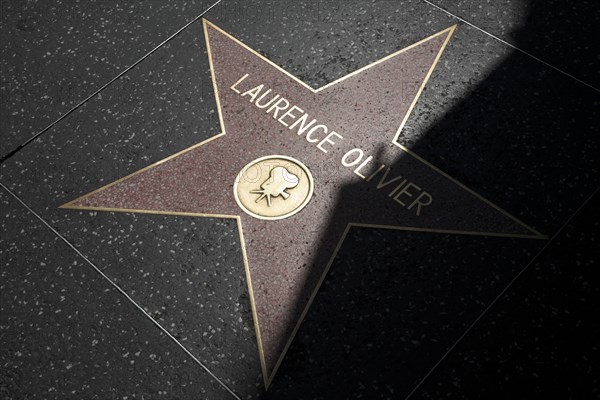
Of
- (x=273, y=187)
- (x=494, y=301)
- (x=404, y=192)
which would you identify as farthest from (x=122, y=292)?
(x=494, y=301)

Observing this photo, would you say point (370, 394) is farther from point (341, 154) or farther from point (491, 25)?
point (491, 25)

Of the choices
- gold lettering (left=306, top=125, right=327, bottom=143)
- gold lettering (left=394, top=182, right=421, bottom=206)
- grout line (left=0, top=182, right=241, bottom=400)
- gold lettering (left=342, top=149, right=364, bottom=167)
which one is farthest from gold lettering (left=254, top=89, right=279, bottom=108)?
grout line (left=0, top=182, right=241, bottom=400)

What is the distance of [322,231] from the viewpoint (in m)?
2.75

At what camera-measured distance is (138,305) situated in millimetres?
2682

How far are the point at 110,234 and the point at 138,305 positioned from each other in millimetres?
Result: 371

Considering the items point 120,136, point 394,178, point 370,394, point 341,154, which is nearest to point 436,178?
point 394,178

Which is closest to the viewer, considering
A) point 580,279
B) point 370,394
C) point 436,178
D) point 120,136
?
point 370,394

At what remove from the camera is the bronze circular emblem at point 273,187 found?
9.25ft

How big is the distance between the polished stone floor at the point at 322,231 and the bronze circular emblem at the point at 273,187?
102 millimetres

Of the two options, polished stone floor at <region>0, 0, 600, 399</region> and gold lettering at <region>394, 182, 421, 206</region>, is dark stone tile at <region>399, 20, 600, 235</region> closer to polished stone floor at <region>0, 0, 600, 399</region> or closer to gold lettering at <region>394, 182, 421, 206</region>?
polished stone floor at <region>0, 0, 600, 399</region>

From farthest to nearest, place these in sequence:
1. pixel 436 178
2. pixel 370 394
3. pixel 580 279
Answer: pixel 436 178
pixel 580 279
pixel 370 394

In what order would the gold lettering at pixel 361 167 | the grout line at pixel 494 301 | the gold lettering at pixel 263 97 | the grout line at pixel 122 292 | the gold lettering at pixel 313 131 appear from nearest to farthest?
the grout line at pixel 494 301, the grout line at pixel 122 292, the gold lettering at pixel 361 167, the gold lettering at pixel 313 131, the gold lettering at pixel 263 97

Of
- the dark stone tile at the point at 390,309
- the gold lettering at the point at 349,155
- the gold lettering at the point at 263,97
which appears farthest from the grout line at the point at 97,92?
the dark stone tile at the point at 390,309

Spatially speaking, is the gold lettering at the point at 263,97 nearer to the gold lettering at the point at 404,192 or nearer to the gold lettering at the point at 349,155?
the gold lettering at the point at 349,155
